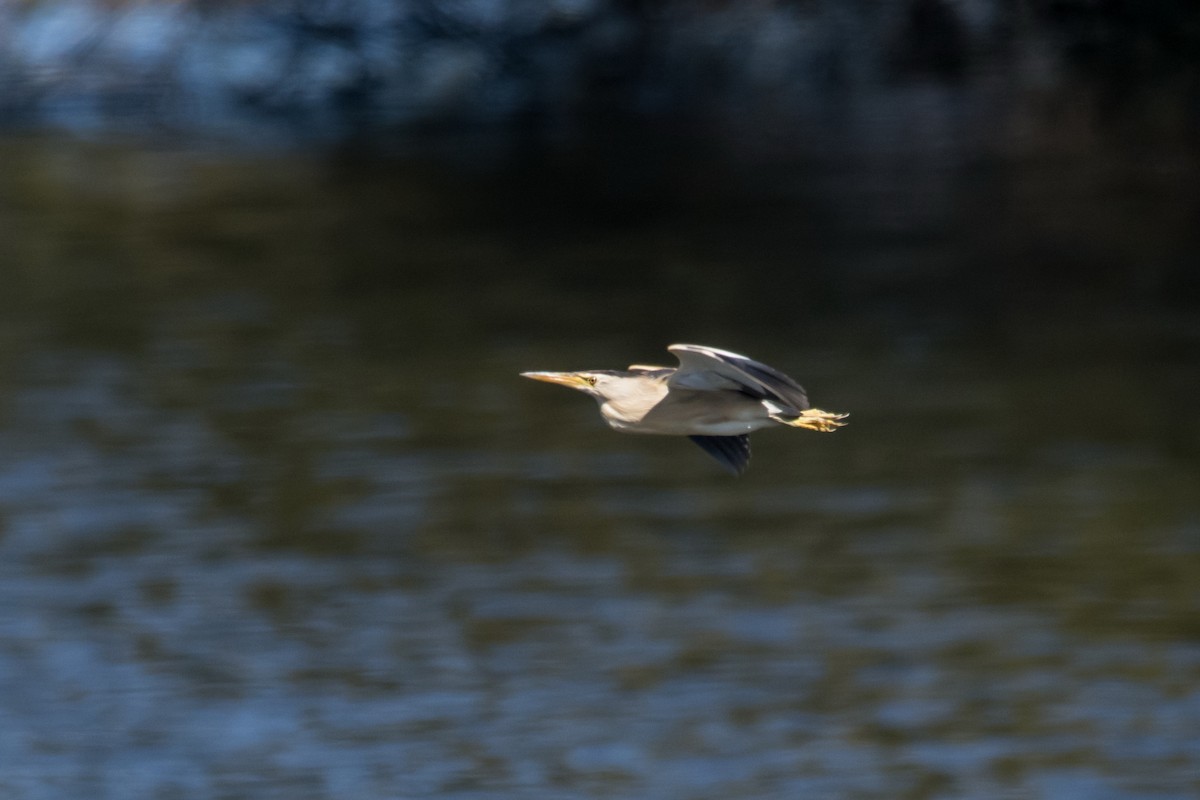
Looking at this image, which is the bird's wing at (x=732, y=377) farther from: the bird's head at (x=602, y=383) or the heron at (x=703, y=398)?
the bird's head at (x=602, y=383)

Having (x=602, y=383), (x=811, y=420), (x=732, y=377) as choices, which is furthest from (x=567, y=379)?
(x=811, y=420)

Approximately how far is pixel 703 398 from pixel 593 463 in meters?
8.44

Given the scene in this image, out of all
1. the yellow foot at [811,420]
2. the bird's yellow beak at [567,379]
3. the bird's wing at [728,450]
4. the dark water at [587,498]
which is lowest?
the yellow foot at [811,420]

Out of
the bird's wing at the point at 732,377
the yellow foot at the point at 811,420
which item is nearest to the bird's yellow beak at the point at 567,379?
the bird's wing at the point at 732,377

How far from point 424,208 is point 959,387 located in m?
7.00

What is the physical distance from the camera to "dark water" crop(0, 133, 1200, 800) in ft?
34.0

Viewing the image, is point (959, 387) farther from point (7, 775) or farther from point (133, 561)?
point (7, 775)

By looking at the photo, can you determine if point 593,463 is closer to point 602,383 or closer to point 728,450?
point 728,450

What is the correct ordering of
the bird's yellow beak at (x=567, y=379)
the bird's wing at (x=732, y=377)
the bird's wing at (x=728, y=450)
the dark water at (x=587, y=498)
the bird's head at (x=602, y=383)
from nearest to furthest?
the bird's wing at (x=732, y=377)
the bird's yellow beak at (x=567, y=379)
the bird's head at (x=602, y=383)
the bird's wing at (x=728, y=450)
the dark water at (x=587, y=498)

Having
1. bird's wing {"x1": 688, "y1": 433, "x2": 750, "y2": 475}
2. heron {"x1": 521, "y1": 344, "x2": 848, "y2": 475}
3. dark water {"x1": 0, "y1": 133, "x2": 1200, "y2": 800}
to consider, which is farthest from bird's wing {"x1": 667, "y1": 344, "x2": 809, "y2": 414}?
dark water {"x1": 0, "y1": 133, "x2": 1200, "y2": 800}

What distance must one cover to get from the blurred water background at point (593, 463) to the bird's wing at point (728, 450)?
4040 millimetres

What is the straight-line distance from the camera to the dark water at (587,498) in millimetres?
10359

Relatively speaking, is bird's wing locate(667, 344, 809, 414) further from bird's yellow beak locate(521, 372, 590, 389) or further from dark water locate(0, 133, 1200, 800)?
dark water locate(0, 133, 1200, 800)

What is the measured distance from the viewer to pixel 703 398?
18.5 feet
